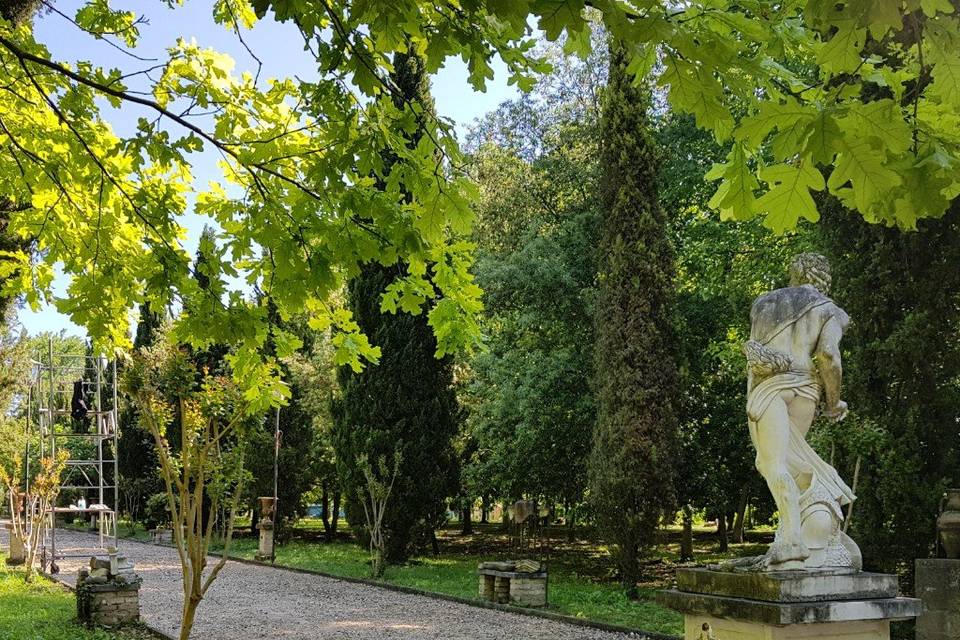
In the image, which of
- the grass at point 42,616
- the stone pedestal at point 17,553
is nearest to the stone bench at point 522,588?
the grass at point 42,616

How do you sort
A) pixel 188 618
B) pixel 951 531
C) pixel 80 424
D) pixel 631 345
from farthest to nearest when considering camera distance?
pixel 80 424
pixel 631 345
pixel 951 531
pixel 188 618

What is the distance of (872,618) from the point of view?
4.84 metres

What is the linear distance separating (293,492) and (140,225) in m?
20.8

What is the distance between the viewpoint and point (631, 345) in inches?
582

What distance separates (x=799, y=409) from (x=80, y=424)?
97.2 ft

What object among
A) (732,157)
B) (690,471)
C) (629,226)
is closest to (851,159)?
(732,157)

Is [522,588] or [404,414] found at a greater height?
[404,414]

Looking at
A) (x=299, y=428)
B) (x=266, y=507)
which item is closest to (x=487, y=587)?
(x=266, y=507)

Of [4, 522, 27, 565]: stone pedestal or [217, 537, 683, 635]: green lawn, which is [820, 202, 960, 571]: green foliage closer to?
[217, 537, 683, 635]: green lawn

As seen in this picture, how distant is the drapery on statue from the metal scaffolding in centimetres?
824

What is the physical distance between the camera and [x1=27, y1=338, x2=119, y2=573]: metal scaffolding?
15172mm

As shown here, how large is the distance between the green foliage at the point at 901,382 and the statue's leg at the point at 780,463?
4.83 m

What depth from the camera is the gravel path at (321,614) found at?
10.5 meters

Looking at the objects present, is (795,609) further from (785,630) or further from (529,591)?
(529,591)
